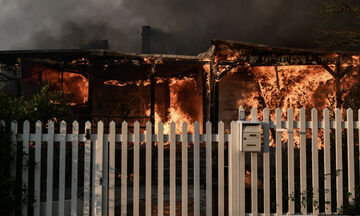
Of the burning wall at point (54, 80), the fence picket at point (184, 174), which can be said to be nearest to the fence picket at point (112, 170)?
the fence picket at point (184, 174)

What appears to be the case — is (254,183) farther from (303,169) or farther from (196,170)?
(196,170)

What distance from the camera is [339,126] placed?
4199 mm

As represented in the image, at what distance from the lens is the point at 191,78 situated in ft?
42.5

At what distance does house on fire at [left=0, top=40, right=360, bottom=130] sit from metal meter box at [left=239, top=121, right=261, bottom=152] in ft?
16.9

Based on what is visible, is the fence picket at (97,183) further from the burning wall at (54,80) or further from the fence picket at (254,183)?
the burning wall at (54,80)

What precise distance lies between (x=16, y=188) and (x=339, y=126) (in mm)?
4607

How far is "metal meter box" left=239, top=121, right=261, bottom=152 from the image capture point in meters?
3.99

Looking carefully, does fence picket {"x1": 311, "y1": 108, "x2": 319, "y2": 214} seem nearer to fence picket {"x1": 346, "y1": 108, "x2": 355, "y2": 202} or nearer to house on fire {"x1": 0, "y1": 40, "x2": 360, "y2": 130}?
fence picket {"x1": 346, "y1": 108, "x2": 355, "y2": 202}

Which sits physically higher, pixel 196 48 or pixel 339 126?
pixel 196 48

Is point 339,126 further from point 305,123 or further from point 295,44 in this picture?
point 295,44

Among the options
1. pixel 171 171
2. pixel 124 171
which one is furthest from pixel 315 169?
pixel 124 171

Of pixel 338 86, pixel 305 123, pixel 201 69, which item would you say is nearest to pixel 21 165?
pixel 305 123

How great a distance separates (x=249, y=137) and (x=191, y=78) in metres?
9.12

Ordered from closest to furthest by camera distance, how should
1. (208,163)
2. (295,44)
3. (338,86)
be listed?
→ 1. (208,163)
2. (338,86)
3. (295,44)
